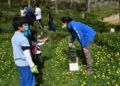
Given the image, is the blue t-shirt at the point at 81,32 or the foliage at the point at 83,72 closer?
the foliage at the point at 83,72

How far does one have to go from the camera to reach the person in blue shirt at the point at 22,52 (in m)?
11.6

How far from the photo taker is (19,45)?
460 inches

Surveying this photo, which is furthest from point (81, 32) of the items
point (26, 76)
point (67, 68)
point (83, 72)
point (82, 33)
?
point (26, 76)

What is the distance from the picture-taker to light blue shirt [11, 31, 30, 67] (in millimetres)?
11641

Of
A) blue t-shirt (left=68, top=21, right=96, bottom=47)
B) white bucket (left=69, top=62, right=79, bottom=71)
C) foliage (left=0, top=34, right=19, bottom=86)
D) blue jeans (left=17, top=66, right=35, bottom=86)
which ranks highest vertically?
blue t-shirt (left=68, top=21, right=96, bottom=47)

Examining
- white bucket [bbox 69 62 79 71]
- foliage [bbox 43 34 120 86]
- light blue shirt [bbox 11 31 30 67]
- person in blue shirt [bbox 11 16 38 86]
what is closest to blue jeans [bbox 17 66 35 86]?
person in blue shirt [bbox 11 16 38 86]

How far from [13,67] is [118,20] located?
3573cm

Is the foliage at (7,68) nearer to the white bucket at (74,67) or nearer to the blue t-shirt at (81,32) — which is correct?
the white bucket at (74,67)

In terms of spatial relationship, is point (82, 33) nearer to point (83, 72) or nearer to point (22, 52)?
point (83, 72)

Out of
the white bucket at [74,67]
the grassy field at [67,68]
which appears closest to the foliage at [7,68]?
the grassy field at [67,68]

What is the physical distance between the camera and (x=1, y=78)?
52.4ft

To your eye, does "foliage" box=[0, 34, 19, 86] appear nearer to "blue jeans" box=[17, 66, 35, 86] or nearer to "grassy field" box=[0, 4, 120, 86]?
"grassy field" box=[0, 4, 120, 86]

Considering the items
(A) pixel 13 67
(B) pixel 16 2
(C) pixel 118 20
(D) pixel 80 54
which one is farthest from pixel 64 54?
(B) pixel 16 2

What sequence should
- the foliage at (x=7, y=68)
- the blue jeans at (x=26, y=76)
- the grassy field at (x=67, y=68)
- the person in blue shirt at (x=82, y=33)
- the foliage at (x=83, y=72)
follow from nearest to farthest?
the blue jeans at (x=26, y=76), the foliage at (x=83, y=72), the grassy field at (x=67, y=68), the person in blue shirt at (x=82, y=33), the foliage at (x=7, y=68)
